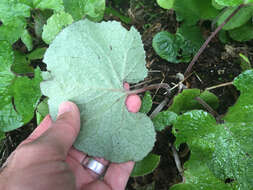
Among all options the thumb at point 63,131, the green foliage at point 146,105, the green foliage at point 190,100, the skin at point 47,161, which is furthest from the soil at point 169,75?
the thumb at point 63,131

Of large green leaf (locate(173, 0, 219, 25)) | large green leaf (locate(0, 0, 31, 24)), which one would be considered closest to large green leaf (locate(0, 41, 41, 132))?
large green leaf (locate(0, 0, 31, 24))

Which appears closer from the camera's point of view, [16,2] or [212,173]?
[212,173]

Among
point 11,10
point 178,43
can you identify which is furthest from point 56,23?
point 178,43

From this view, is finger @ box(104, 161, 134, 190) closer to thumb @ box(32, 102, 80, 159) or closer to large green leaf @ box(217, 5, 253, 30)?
thumb @ box(32, 102, 80, 159)

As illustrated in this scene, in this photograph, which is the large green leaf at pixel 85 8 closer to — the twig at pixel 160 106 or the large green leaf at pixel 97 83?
the large green leaf at pixel 97 83

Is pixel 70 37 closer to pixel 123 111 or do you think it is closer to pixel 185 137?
pixel 123 111

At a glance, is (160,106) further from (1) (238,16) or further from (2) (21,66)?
(2) (21,66)

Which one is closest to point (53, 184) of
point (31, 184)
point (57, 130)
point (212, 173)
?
point (31, 184)
